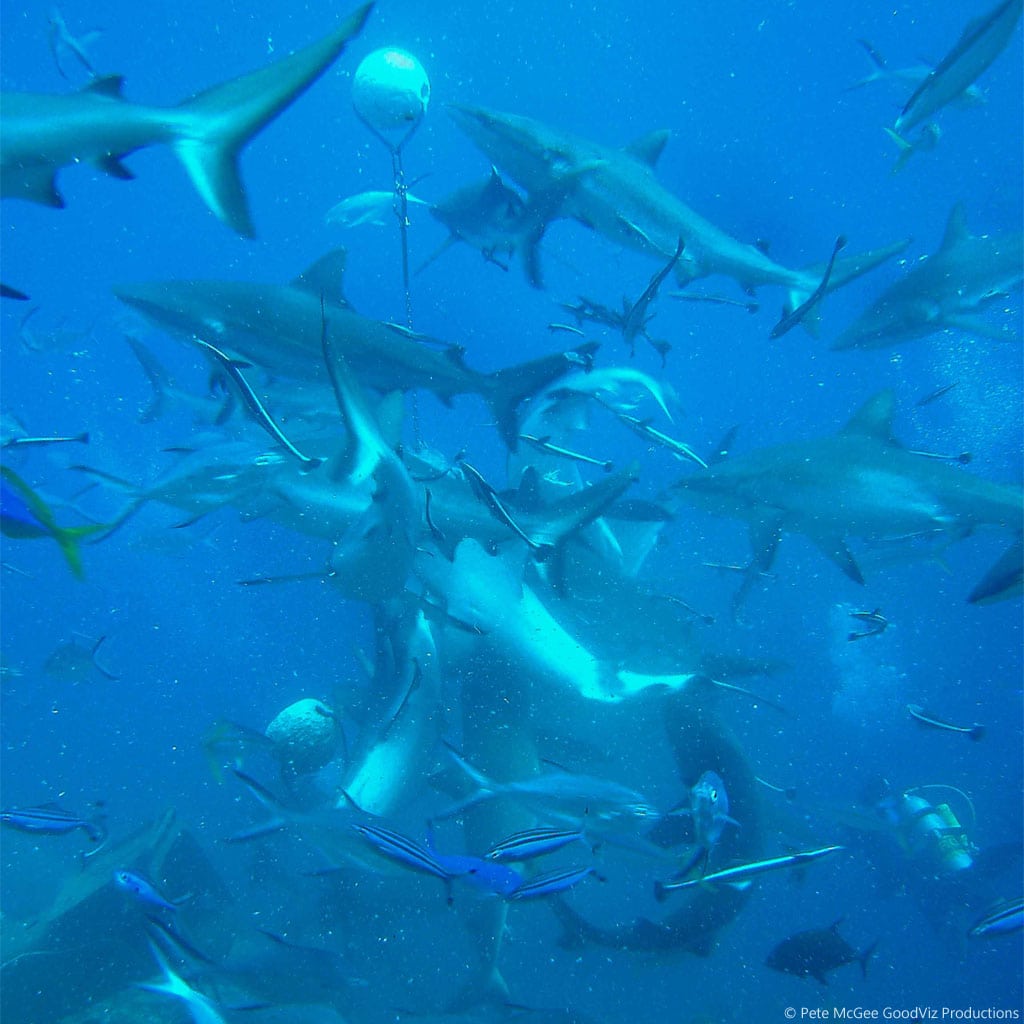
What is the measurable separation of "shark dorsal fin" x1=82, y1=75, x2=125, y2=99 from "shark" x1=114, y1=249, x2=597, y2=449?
211cm

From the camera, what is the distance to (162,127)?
2471mm

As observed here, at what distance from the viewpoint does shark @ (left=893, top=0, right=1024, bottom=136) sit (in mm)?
3881

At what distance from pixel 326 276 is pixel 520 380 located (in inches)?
72.7

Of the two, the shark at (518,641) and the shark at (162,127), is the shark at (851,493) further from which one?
the shark at (162,127)

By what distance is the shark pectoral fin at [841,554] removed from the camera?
212 inches

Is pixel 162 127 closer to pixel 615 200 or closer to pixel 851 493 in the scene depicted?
pixel 615 200

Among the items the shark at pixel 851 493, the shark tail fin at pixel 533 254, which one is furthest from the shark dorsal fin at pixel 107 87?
the shark at pixel 851 493

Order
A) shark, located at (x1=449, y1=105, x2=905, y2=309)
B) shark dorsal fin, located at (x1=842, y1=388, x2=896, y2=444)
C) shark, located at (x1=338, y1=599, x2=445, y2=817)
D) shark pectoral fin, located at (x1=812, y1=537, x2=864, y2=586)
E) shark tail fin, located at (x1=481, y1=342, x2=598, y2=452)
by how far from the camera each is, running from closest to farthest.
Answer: shark tail fin, located at (x1=481, y1=342, x2=598, y2=452) → shark pectoral fin, located at (x1=812, y1=537, x2=864, y2=586) → shark, located at (x1=449, y1=105, x2=905, y2=309) → shark dorsal fin, located at (x1=842, y1=388, x2=896, y2=444) → shark, located at (x1=338, y1=599, x2=445, y2=817)

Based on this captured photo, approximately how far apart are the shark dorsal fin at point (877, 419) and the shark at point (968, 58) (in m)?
2.27

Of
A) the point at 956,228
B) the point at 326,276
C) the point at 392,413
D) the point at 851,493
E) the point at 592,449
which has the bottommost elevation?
the point at 592,449

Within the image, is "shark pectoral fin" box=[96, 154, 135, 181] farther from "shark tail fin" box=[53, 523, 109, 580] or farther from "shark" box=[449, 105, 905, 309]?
"shark" box=[449, 105, 905, 309]

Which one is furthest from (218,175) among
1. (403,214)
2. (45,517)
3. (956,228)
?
(956,228)

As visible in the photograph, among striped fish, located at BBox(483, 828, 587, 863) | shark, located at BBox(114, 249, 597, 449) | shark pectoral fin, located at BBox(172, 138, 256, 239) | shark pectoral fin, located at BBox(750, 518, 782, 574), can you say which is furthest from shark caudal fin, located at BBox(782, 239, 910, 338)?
striped fish, located at BBox(483, 828, 587, 863)

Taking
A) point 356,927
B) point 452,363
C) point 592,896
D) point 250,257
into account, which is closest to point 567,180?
point 452,363
